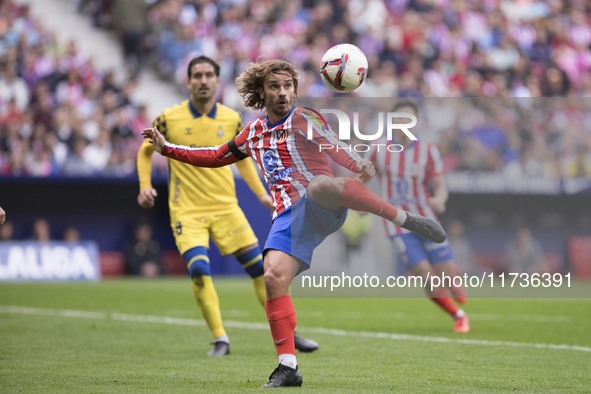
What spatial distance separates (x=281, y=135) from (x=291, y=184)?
0.34 m

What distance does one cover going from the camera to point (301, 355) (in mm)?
9992

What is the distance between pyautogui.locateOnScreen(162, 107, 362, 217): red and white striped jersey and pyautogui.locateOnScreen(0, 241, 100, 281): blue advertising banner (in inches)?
532

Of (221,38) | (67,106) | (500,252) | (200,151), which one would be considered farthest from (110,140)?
(200,151)

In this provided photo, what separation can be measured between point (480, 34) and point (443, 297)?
17.7 meters

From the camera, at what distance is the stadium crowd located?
21.7m

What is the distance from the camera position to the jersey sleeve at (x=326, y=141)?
26.0 feet

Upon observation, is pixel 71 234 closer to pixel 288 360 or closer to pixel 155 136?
pixel 155 136

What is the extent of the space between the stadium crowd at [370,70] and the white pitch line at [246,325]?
271 inches

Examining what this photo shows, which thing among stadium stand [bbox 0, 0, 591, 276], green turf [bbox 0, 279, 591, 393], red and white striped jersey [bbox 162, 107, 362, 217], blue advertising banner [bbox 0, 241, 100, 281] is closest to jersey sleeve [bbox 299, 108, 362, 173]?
red and white striped jersey [bbox 162, 107, 362, 217]

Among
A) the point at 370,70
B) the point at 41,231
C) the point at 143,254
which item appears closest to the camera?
the point at 41,231

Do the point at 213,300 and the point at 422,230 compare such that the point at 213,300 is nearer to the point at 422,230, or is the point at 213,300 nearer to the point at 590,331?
the point at 422,230

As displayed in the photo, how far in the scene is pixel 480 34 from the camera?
28.9m

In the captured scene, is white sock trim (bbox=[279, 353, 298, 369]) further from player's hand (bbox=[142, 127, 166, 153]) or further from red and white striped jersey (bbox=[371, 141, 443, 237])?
red and white striped jersey (bbox=[371, 141, 443, 237])

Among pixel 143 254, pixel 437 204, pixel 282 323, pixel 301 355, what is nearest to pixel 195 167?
pixel 301 355
